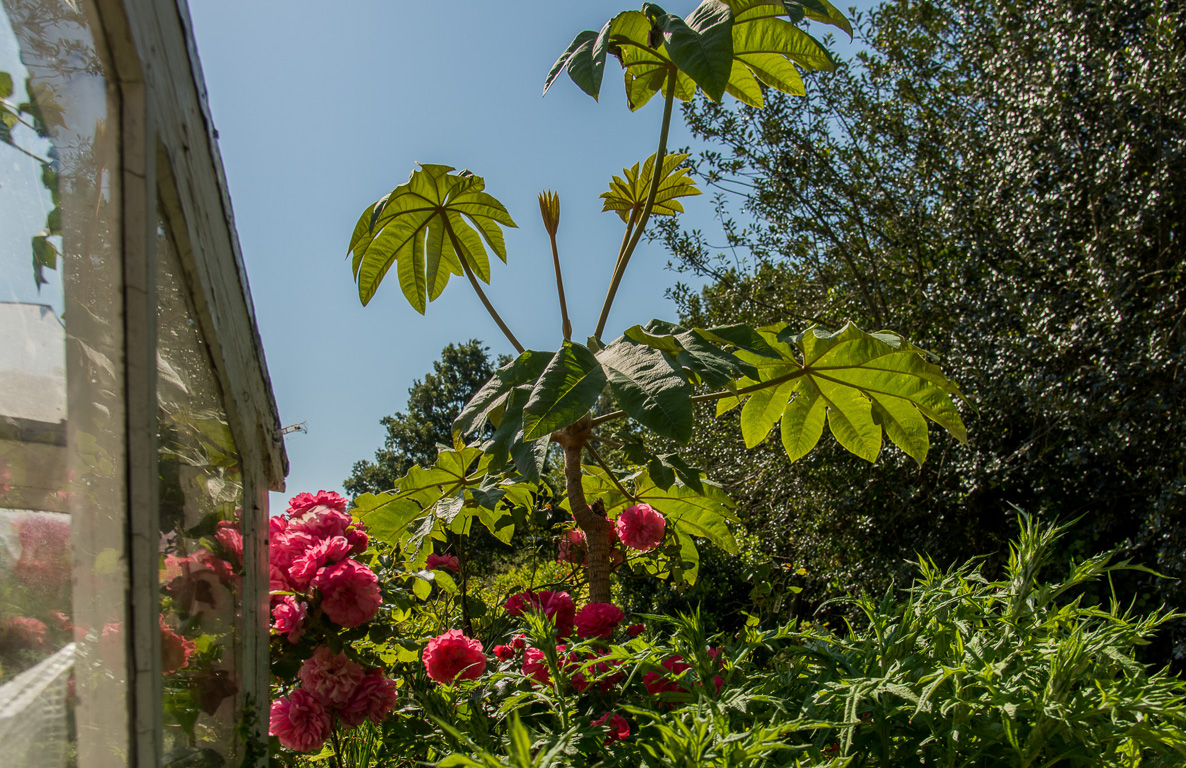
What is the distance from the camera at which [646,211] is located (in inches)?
65.2

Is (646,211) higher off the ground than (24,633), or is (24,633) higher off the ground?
(646,211)

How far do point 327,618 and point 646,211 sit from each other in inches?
47.2

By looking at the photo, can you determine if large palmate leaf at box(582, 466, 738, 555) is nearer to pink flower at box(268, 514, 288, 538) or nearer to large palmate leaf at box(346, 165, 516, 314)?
large palmate leaf at box(346, 165, 516, 314)

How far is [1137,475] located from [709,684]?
383cm

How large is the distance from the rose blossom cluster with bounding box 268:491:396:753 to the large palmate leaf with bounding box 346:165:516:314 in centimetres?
68

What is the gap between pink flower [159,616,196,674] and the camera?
2.42 ft

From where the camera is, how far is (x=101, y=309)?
1.97 feet

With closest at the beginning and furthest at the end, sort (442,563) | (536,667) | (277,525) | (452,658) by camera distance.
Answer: (536,667)
(452,658)
(277,525)
(442,563)

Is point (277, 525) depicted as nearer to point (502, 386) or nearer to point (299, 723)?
point (299, 723)

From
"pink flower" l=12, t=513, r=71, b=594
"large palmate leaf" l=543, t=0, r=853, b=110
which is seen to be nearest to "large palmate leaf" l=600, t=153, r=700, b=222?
"large palmate leaf" l=543, t=0, r=853, b=110

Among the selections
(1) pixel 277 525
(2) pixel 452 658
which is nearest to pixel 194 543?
(2) pixel 452 658

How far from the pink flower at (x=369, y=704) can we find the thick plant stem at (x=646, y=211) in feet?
3.06

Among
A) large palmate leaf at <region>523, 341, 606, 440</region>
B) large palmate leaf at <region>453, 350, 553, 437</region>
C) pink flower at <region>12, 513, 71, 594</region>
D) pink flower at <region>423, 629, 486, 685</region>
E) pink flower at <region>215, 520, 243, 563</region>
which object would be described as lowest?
pink flower at <region>423, 629, 486, 685</region>

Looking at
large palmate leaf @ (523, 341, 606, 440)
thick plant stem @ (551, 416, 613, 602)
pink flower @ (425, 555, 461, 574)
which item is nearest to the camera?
large palmate leaf @ (523, 341, 606, 440)
